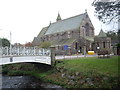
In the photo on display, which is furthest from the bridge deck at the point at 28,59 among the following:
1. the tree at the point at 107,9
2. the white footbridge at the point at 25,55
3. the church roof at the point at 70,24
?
the church roof at the point at 70,24

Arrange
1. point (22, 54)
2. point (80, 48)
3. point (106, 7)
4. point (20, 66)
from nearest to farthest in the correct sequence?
1. point (106, 7)
2. point (22, 54)
3. point (20, 66)
4. point (80, 48)

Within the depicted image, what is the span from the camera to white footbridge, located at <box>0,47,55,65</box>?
15.7 metres

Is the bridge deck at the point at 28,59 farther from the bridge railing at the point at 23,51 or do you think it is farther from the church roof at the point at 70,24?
the church roof at the point at 70,24

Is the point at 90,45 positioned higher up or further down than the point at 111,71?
higher up

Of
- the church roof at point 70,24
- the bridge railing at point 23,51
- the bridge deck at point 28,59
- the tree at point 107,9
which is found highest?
the church roof at point 70,24

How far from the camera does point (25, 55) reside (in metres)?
18.5

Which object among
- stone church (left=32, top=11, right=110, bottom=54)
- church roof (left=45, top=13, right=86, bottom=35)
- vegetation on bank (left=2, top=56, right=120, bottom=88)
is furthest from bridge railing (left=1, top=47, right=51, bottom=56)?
church roof (left=45, top=13, right=86, bottom=35)

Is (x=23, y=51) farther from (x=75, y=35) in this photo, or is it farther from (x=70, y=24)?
(x=70, y=24)

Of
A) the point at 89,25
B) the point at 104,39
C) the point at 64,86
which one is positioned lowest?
the point at 64,86

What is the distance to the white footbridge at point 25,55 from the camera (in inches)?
617

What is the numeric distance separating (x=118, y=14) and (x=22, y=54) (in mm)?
13304

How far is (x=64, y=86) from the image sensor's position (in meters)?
15.8

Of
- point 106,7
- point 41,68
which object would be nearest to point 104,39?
point 41,68

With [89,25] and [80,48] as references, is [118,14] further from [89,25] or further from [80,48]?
[89,25]
